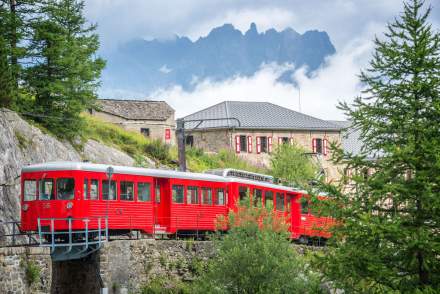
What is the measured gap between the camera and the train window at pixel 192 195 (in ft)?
98.5

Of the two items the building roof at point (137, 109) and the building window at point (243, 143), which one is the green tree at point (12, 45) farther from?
the building window at point (243, 143)

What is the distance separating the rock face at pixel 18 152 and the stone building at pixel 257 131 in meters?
27.6

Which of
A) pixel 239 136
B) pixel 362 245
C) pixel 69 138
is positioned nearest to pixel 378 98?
pixel 362 245

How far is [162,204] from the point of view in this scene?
2889 centimetres

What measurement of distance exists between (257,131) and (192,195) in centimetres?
3843

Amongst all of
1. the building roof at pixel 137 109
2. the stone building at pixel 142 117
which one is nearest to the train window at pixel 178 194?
the stone building at pixel 142 117

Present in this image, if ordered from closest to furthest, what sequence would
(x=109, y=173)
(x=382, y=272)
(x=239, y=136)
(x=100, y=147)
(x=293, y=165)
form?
(x=382, y=272) < (x=109, y=173) < (x=100, y=147) < (x=293, y=165) < (x=239, y=136)

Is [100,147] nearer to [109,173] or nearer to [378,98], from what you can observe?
[109,173]

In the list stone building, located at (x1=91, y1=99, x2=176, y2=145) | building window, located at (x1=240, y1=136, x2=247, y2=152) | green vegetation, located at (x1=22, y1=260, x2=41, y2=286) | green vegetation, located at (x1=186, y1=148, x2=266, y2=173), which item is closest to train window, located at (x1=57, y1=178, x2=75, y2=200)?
green vegetation, located at (x1=22, y1=260, x2=41, y2=286)

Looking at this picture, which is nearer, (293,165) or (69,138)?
(69,138)

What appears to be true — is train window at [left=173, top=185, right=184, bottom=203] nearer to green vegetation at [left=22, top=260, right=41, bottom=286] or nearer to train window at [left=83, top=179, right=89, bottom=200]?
train window at [left=83, top=179, right=89, bottom=200]

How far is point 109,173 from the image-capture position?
25.1 m

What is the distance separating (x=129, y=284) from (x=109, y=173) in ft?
11.9

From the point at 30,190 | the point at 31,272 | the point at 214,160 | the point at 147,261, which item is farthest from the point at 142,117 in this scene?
the point at 31,272
